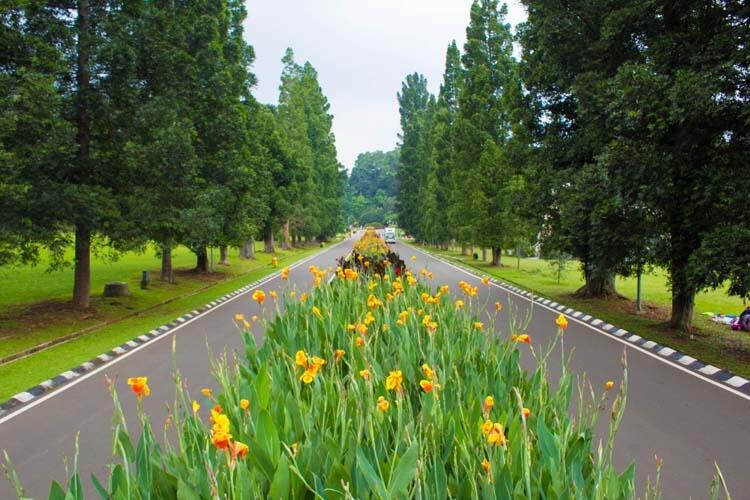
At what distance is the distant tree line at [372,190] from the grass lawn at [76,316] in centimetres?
10075

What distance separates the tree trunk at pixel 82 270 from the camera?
49.3 feet

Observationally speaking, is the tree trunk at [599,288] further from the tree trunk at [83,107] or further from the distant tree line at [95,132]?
the tree trunk at [83,107]

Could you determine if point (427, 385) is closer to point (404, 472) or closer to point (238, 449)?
point (404, 472)

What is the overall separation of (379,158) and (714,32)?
473ft

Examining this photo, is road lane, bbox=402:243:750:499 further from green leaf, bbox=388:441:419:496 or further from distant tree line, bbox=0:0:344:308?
distant tree line, bbox=0:0:344:308

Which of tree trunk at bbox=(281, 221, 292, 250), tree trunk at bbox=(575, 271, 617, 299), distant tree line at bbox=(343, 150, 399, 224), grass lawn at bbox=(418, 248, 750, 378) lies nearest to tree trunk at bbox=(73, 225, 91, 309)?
grass lawn at bbox=(418, 248, 750, 378)

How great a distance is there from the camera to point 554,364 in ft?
32.3

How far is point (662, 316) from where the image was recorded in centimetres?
1625

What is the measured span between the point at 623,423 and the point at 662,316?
1064 centimetres

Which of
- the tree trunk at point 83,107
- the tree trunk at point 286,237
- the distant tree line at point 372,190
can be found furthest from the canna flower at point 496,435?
the distant tree line at point 372,190

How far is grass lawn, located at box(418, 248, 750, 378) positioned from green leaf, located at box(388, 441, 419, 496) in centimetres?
887

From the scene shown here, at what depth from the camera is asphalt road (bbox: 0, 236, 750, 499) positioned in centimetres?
548

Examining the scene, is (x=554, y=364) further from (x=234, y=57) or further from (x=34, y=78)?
(x=234, y=57)

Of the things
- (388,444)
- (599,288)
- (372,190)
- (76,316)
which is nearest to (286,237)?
(599,288)
